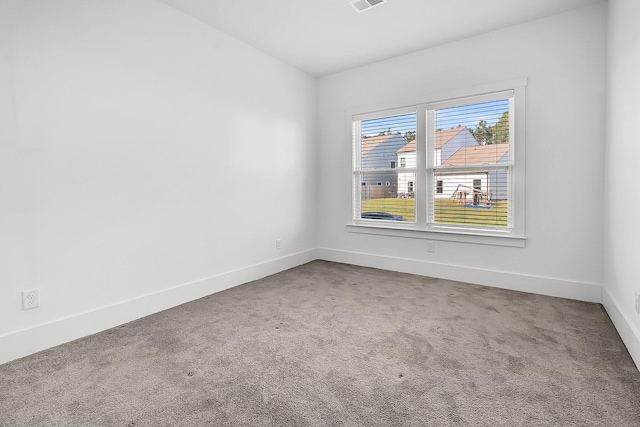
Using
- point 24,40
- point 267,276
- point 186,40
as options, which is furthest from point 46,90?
point 267,276

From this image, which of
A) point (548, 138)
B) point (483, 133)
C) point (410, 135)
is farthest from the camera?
point (410, 135)

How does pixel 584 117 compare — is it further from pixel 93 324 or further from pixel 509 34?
pixel 93 324

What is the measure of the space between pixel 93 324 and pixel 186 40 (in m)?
2.58

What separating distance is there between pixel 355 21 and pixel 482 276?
9.84ft

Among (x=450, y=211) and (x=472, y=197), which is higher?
(x=472, y=197)

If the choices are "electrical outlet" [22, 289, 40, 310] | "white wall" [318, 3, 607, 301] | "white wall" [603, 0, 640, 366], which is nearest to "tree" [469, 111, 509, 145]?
"white wall" [318, 3, 607, 301]

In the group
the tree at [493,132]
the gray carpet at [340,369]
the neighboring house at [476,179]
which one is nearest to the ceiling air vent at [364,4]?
the tree at [493,132]

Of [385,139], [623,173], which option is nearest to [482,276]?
[623,173]

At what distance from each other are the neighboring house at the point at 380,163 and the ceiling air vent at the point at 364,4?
1616mm

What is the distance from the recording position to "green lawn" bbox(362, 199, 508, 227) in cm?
358

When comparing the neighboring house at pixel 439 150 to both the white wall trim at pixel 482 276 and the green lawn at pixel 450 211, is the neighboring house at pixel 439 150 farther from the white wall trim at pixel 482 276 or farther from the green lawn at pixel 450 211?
the white wall trim at pixel 482 276

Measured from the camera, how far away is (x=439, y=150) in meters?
3.91

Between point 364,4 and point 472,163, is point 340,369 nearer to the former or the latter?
point 472,163

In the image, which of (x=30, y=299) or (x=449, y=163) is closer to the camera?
(x=30, y=299)
